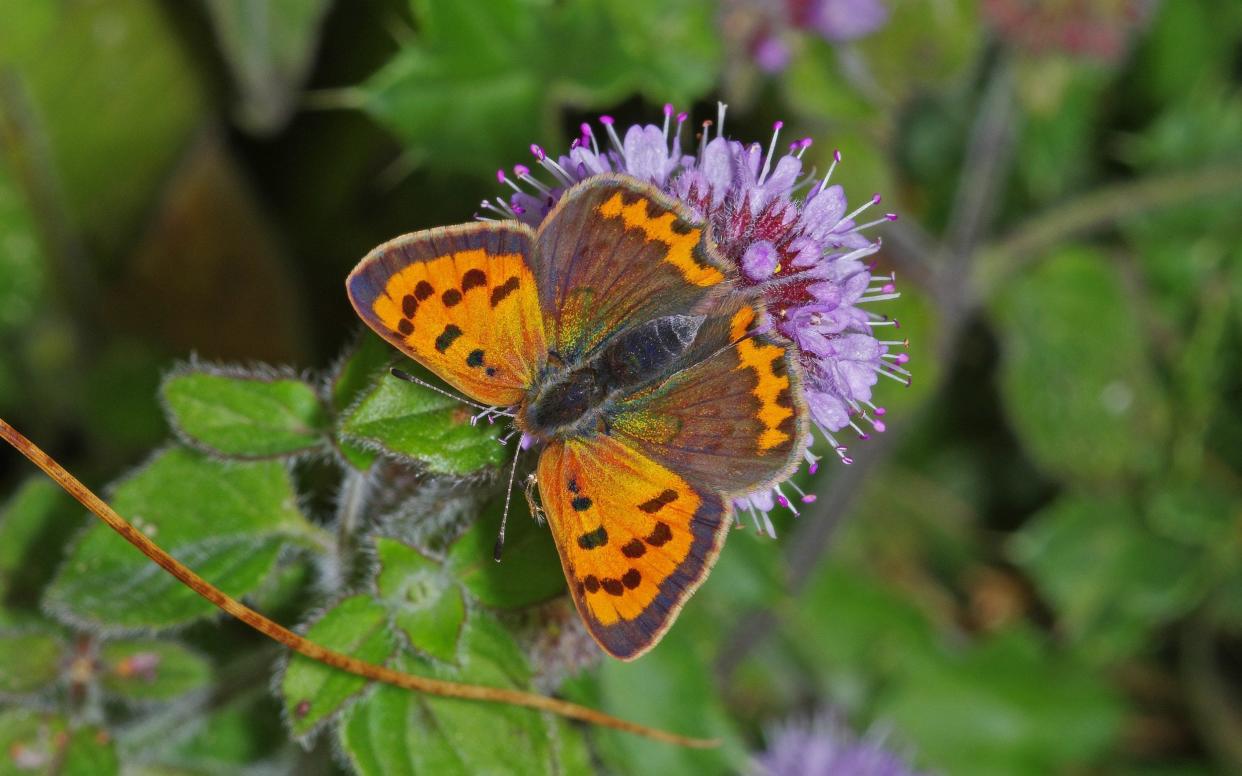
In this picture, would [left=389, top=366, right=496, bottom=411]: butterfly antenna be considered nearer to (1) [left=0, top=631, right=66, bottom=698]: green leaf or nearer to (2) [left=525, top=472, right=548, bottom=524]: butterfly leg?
(2) [left=525, top=472, right=548, bottom=524]: butterfly leg

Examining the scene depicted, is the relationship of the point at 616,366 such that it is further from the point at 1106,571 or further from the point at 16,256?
the point at 1106,571

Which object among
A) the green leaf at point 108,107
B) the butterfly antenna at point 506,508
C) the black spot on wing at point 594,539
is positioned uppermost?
the green leaf at point 108,107

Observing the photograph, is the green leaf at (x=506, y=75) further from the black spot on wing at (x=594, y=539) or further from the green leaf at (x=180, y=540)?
the black spot on wing at (x=594, y=539)

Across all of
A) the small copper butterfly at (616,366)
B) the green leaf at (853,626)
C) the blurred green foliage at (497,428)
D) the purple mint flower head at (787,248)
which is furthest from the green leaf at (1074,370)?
the small copper butterfly at (616,366)

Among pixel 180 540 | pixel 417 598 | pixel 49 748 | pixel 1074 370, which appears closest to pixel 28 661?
pixel 49 748

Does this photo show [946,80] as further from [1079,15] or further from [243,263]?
[243,263]

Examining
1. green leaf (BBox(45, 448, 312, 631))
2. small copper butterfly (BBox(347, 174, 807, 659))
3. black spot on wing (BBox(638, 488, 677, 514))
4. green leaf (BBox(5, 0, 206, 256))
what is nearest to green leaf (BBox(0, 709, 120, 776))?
green leaf (BBox(45, 448, 312, 631))

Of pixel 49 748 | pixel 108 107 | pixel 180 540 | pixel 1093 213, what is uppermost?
pixel 108 107
